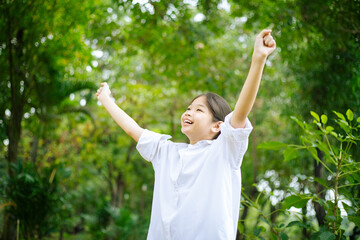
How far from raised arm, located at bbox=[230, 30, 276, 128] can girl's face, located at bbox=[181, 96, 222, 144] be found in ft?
1.14

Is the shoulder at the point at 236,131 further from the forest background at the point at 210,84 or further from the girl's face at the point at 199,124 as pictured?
the forest background at the point at 210,84

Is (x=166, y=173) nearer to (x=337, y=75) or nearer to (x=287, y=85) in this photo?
(x=337, y=75)

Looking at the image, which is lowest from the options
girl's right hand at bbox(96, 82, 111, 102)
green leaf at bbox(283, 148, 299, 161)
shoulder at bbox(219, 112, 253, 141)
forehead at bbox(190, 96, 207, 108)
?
green leaf at bbox(283, 148, 299, 161)

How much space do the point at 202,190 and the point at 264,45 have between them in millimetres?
624

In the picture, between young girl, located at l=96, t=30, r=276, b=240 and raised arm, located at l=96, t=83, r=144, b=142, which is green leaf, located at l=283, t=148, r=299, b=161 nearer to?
young girl, located at l=96, t=30, r=276, b=240

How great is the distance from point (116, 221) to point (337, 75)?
5.69 m

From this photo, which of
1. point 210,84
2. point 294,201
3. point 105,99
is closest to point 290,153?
point 294,201

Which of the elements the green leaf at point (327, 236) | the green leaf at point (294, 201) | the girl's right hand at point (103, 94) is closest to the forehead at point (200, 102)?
the girl's right hand at point (103, 94)

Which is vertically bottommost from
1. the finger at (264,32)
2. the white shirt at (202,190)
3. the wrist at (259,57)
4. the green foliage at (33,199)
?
the green foliage at (33,199)

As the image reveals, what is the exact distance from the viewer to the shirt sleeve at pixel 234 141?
4.22 ft

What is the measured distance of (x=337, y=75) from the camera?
342cm

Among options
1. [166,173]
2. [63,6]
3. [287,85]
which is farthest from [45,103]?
[287,85]

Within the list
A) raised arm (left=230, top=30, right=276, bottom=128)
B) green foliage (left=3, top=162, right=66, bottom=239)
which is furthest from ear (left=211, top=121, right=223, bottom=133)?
green foliage (left=3, top=162, right=66, bottom=239)

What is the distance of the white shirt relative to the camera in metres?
1.33
